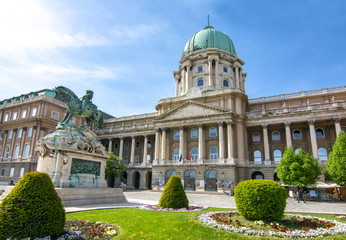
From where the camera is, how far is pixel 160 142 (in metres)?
48.3

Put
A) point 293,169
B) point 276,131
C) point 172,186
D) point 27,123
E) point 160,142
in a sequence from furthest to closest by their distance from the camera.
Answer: point 27,123
point 160,142
point 276,131
point 293,169
point 172,186

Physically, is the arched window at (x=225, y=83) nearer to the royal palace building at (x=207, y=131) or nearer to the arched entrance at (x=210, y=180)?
the royal palace building at (x=207, y=131)

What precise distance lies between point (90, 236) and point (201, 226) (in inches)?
163

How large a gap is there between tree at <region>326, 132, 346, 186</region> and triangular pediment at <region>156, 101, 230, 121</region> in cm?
1774

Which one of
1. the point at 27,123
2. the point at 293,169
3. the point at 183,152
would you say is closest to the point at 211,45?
the point at 183,152

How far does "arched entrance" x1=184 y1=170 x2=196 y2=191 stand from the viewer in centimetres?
4225

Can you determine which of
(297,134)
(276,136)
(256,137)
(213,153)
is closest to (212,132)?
(213,153)

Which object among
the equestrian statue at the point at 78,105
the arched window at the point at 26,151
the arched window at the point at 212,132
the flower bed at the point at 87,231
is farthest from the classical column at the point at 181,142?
the flower bed at the point at 87,231

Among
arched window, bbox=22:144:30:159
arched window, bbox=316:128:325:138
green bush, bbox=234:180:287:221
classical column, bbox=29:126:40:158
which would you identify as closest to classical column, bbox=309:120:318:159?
arched window, bbox=316:128:325:138

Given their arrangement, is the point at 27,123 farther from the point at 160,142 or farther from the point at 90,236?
Result: the point at 90,236

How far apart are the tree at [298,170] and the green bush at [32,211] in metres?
28.7

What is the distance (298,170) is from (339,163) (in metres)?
4.85

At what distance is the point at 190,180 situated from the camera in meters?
42.8

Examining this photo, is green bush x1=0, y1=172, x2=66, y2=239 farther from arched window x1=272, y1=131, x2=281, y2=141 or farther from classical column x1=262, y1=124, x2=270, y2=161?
arched window x1=272, y1=131, x2=281, y2=141
